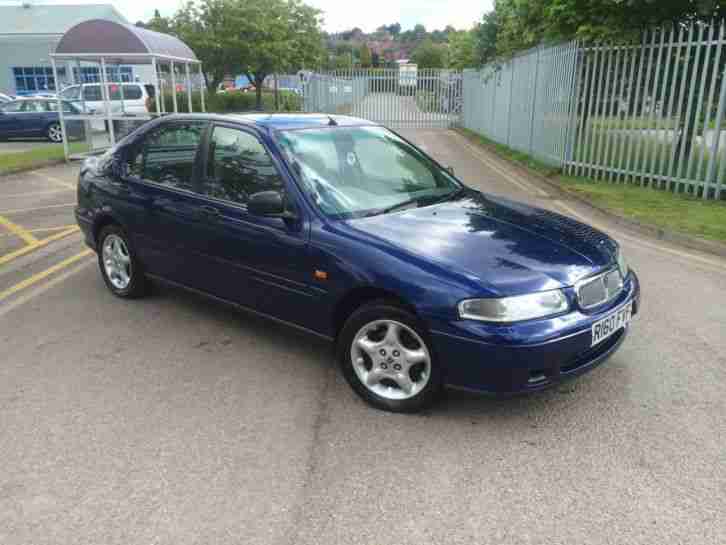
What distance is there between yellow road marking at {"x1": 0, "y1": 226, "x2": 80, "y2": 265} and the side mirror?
4318 millimetres

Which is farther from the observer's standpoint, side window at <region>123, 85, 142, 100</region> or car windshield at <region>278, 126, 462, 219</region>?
side window at <region>123, 85, 142, 100</region>

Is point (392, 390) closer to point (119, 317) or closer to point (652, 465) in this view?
point (652, 465)

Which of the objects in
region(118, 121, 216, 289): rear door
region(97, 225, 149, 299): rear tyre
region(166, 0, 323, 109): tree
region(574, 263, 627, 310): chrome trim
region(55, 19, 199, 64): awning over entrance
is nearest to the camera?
region(574, 263, 627, 310): chrome trim

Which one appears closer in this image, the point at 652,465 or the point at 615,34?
the point at 652,465

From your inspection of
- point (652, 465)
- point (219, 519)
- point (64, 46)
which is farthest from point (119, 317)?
point (64, 46)

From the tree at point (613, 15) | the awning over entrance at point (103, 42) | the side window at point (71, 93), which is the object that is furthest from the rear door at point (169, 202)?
the side window at point (71, 93)

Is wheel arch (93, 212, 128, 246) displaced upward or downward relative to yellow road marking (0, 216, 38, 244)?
upward

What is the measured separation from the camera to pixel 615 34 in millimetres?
10922

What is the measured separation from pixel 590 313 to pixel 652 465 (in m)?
0.82

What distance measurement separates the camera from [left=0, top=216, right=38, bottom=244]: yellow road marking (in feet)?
25.9

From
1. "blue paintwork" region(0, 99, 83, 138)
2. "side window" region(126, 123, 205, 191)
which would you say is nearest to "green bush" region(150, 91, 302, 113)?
"blue paintwork" region(0, 99, 83, 138)

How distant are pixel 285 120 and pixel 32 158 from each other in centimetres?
1298

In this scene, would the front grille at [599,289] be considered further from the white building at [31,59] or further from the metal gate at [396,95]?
the white building at [31,59]

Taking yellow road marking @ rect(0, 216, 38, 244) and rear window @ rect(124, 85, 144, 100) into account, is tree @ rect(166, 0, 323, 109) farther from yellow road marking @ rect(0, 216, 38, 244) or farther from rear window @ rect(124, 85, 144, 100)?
yellow road marking @ rect(0, 216, 38, 244)
